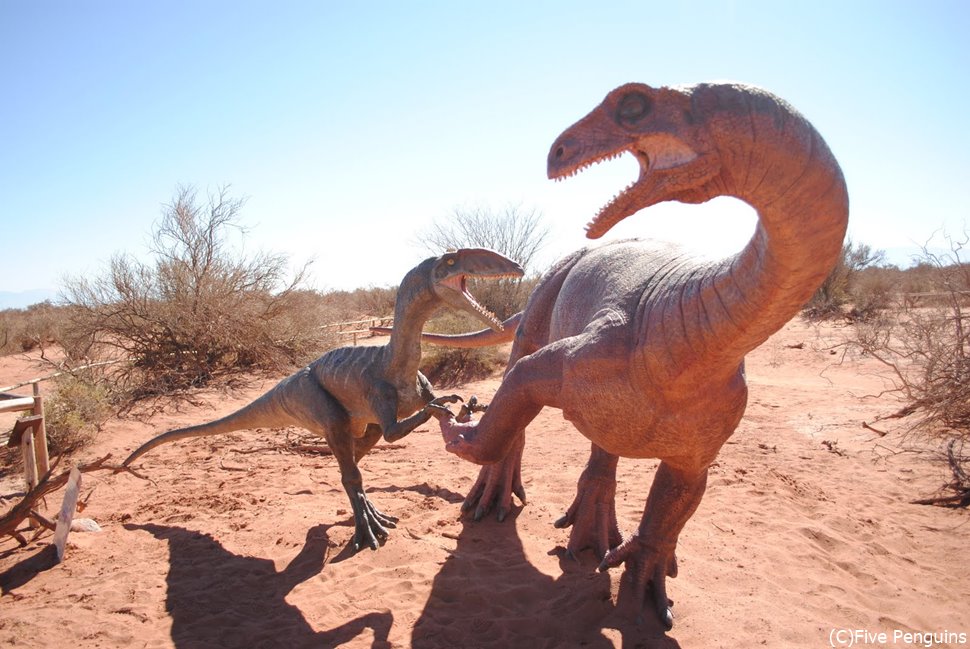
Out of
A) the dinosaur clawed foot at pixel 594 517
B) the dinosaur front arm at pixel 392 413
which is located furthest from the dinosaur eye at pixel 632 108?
the dinosaur clawed foot at pixel 594 517

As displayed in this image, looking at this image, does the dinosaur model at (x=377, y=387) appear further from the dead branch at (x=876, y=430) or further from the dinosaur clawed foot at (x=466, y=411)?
the dead branch at (x=876, y=430)

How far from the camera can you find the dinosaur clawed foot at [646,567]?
2.90 metres

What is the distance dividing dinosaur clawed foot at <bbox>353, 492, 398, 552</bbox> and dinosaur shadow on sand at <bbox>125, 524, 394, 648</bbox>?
273 mm

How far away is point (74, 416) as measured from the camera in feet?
22.6

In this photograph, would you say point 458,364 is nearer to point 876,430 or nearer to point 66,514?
point 876,430

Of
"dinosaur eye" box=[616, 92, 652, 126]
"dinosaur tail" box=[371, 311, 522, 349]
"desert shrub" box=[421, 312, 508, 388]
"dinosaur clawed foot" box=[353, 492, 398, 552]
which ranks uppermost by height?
"dinosaur eye" box=[616, 92, 652, 126]

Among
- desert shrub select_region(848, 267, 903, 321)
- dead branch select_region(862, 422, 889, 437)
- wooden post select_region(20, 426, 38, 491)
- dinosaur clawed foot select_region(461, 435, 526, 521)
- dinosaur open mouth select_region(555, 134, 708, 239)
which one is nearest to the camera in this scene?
dinosaur open mouth select_region(555, 134, 708, 239)

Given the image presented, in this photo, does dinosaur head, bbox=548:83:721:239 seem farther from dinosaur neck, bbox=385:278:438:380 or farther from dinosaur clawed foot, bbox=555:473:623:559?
dinosaur clawed foot, bbox=555:473:623:559

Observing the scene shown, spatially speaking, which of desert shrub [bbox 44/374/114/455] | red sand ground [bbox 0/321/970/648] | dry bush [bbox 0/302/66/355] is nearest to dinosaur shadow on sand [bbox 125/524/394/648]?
red sand ground [bbox 0/321/970/648]

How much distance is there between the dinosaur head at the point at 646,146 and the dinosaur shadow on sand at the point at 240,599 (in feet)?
8.67

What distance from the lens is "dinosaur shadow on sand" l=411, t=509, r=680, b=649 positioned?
2.92 m

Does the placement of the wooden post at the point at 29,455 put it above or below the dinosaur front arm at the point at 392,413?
below

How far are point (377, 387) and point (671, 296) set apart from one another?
2.14 meters

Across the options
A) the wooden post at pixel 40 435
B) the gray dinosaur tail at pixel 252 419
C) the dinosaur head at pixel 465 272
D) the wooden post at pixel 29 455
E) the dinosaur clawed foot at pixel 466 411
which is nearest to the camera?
the dinosaur clawed foot at pixel 466 411
